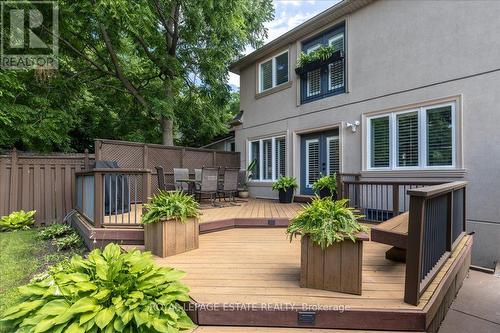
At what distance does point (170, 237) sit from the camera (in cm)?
371

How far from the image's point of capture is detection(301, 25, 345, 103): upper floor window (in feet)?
24.4

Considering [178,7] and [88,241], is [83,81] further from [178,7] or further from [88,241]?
[88,241]

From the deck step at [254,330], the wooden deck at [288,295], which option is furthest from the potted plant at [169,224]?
the deck step at [254,330]

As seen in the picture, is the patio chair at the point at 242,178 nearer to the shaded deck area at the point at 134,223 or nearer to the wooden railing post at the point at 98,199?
the shaded deck area at the point at 134,223

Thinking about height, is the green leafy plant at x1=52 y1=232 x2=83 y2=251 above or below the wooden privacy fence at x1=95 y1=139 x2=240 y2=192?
below

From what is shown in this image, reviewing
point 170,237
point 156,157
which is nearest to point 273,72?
point 156,157

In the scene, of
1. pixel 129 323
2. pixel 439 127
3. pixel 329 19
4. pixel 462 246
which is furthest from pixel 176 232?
pixel 329 19

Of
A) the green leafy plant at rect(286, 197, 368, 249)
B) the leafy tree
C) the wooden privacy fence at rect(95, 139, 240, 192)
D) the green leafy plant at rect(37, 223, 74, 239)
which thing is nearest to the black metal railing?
the green leafy plant at rect(286, 197, 368, 249)

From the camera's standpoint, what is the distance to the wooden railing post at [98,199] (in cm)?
420

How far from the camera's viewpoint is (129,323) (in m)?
2.18

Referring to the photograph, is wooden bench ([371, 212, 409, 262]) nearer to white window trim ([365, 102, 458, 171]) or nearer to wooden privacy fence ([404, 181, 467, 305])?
wooden privacy fence ([404, 181, 467, 305])

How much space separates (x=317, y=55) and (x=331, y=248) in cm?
647

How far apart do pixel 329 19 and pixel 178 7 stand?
5210 mm

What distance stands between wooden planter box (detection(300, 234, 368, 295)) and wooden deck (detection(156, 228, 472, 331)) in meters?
0.08
